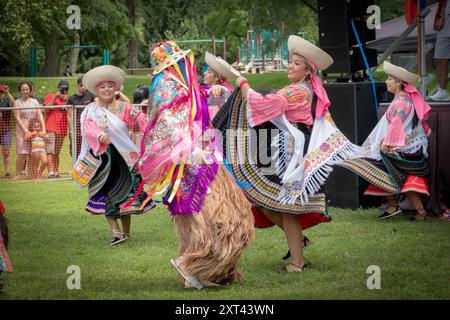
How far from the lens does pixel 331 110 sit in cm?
1084

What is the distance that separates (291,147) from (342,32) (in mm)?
4151

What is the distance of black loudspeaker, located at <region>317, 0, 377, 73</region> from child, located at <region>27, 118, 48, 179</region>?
5527 millimetres

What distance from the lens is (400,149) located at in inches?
390

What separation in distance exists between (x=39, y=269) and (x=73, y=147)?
266 inches

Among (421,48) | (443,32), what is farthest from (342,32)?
(443,32)

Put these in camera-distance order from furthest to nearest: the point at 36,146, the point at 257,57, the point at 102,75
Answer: the point at 257,57, the point at 36,146, the point at 102,75

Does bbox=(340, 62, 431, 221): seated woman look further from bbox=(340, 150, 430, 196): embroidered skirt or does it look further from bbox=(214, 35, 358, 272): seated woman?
bbox=(214, 35, 358, 272): seated woman

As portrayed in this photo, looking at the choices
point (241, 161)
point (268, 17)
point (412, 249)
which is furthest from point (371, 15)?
point (268, 17)

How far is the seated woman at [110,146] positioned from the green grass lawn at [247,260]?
41cm

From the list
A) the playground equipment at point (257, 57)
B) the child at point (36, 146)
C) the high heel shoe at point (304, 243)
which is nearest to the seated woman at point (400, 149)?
the high heel shoe at point (304, 243)

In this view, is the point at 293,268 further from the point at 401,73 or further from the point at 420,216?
the point at 401,73

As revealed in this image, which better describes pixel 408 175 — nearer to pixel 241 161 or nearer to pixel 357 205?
pixel 357 205
